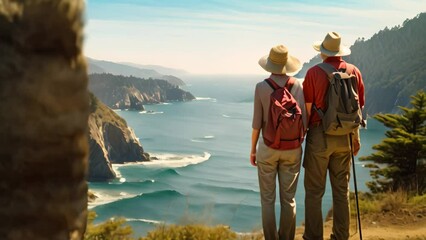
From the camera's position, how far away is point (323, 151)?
14.3 feet

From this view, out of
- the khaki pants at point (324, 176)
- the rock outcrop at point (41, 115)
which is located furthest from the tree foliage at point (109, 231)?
the rock outcrop at point (41, 115)

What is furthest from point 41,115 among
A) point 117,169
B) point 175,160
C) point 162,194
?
point 117,169

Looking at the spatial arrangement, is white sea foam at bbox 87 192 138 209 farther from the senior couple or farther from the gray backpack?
the gray backpack

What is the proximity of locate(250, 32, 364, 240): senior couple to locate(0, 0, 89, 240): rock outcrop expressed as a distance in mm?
3061

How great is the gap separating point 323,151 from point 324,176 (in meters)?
0.29

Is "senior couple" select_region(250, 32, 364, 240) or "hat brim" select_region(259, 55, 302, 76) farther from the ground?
"hat brim" select_region(259, 55, 302, 76)

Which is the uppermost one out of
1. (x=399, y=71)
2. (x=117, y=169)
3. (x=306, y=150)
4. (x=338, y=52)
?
(x=399, y=71)

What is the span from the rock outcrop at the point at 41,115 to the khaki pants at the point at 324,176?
3397 millimetres

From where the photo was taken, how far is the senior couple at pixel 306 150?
424 centimetres

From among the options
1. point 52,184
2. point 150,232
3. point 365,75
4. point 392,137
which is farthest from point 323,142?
point 365,75

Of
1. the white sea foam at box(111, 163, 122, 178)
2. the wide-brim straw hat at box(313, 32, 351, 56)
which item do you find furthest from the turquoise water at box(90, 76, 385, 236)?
the wide-brim straw hat at box(313, 32, 351, 56)

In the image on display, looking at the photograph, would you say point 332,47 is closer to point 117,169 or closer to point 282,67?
point 282,67

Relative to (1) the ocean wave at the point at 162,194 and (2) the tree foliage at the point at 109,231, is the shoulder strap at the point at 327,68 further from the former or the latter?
(1) the ocean wave at the point at 162,194

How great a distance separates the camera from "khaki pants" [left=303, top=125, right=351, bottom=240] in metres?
4.37
